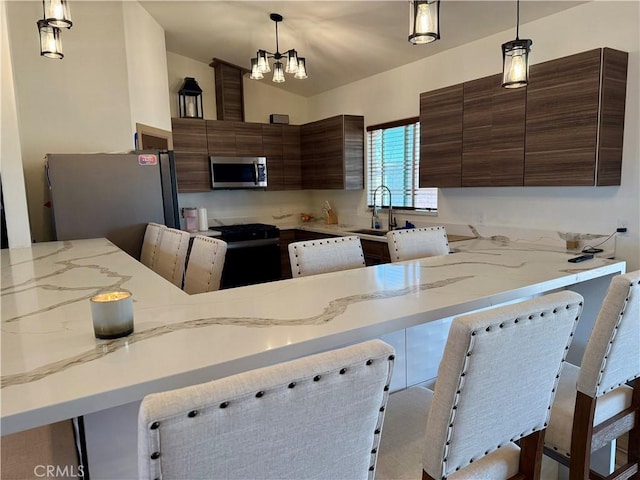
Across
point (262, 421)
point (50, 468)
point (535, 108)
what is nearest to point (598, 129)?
point (535, 108)

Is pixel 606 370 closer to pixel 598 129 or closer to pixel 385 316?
pixel 385 316

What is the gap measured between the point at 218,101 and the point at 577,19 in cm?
381

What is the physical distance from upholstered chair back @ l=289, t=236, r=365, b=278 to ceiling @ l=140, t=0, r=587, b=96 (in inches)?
80.1

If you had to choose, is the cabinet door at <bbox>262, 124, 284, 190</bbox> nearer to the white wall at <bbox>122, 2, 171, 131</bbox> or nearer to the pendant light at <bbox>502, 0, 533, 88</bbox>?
the white wall at <bbox>122, 2, 171, 131</bbox>

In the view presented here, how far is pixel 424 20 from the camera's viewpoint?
5.34 ft

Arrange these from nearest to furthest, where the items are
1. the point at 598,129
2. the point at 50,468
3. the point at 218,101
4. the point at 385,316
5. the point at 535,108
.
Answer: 1. the point at 50,468
2. the point at 385,316
3. the point at 598,129
4. the point at 535,108
5. the point at 218,101

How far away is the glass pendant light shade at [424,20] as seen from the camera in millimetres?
1629

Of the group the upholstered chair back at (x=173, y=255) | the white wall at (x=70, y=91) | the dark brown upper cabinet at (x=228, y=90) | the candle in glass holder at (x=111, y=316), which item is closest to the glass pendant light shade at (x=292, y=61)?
the white wall at (x=70, y=91)

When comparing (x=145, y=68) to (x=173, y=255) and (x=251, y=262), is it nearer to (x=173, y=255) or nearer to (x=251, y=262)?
(x=251, y=262)

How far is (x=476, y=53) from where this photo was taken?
3422mm

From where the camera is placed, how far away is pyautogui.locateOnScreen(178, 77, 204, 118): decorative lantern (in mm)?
4734

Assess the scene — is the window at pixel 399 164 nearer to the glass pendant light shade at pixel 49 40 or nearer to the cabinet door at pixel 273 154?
the cabinet door at pixel 273 154

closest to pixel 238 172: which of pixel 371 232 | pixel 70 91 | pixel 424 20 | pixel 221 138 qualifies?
pixel 221 138

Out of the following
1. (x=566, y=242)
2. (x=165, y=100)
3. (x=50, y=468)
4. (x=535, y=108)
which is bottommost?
(x=50, y=468)
